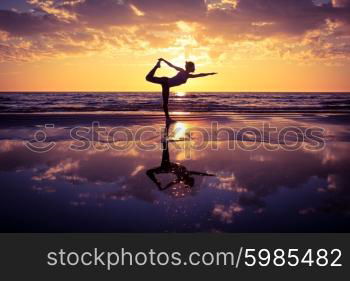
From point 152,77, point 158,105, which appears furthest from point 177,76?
point 158,105

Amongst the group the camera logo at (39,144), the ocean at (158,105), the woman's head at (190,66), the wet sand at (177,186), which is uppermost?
the woman's head at (190,66)

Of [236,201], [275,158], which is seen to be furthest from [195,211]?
[275,158]

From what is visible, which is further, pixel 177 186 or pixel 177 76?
pixel 177 76

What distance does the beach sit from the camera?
450 cm

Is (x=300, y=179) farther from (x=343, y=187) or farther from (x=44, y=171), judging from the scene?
(x=44, y=171)

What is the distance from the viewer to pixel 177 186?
19.6 feet

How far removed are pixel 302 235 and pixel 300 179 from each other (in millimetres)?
2423

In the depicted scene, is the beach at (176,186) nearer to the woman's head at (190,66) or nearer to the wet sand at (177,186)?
the wet sand at (177,186)

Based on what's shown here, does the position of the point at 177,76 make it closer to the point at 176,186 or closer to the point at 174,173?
the point at 174,173

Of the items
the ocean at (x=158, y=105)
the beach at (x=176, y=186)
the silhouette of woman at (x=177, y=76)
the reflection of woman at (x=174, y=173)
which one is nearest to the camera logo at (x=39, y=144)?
the beach at (x=176, y=186)

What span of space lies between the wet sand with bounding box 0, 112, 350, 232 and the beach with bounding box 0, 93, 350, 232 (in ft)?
0.05

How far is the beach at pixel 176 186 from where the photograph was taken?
4504 mm

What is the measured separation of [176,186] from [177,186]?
16 millimetres

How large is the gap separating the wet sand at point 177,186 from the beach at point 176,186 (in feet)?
0.05
